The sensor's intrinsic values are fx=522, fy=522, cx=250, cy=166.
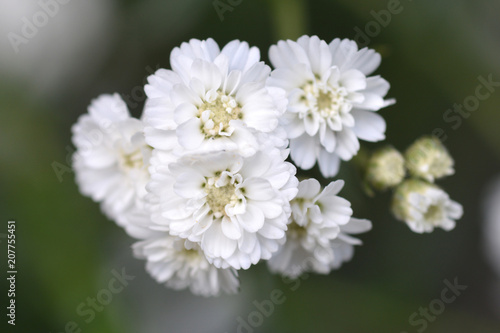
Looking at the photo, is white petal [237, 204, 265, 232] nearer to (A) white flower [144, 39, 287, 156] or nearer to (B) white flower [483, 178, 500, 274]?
(A) white flower [144, 39, 287, 156]

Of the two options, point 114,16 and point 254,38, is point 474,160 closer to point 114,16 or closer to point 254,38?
point 254,38

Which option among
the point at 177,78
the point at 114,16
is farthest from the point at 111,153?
the point at 114,16
